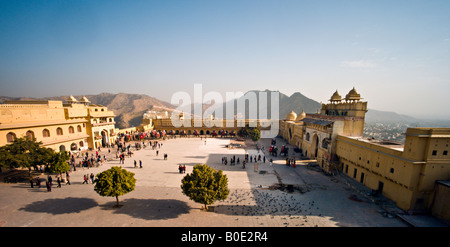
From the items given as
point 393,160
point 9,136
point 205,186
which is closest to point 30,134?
point 9,136

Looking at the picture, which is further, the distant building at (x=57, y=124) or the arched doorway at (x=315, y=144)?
the arched doorway at (x=315, y=144)

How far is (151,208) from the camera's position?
47.9 ft

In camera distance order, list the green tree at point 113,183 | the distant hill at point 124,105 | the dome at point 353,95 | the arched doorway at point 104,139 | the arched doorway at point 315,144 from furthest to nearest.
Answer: the distant hill at point 124,105 < the arched doorway at point 104,139 < the arched doorway at point 315,144 < the dome at point 353,95 < the green tree at point 113,183

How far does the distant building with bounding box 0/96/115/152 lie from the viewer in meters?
23.6

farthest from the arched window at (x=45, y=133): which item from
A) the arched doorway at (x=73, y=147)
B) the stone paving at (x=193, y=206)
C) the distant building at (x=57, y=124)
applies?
the stone paving at (x=193, y=206)

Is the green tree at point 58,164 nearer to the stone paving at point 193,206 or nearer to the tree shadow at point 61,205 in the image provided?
the stone paving at point 193,206

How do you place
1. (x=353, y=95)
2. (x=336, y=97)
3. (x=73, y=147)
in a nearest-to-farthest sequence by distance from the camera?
(x=353, y=95) → (x=336, y=97) → (x=73, y=147)

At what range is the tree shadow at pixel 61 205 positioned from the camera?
14.0 metres

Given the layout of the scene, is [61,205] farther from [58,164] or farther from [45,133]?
[45,133]

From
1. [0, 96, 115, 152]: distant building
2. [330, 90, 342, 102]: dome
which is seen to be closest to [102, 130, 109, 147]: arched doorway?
[0, 96, 115, 152]: distant building

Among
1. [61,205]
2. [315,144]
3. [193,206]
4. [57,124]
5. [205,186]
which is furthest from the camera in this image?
[315,144]

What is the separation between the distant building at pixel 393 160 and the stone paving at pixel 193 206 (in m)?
2.40

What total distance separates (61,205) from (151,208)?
23.3 feet

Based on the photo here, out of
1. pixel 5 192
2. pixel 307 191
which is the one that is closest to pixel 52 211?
pixel 5 192
